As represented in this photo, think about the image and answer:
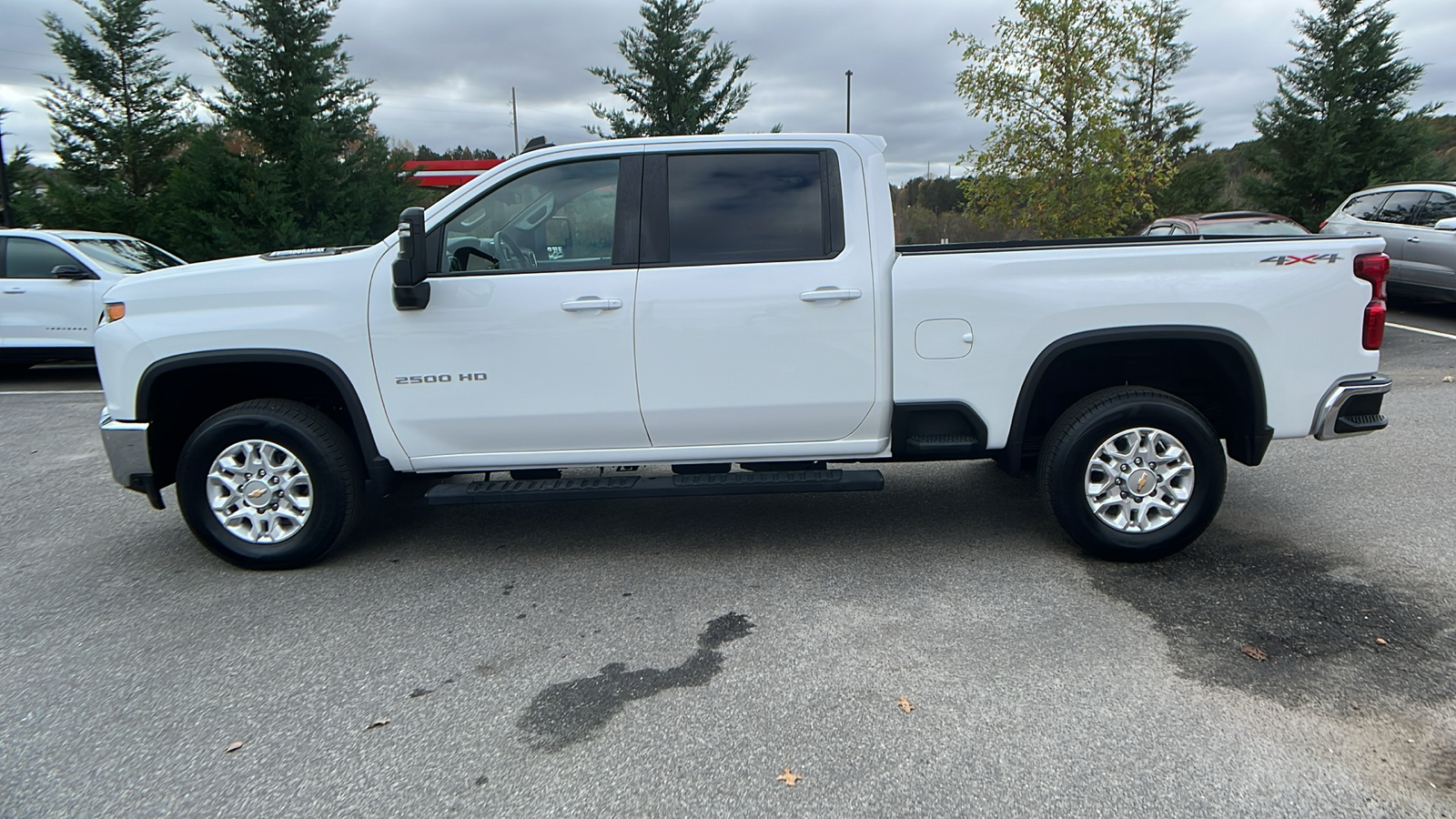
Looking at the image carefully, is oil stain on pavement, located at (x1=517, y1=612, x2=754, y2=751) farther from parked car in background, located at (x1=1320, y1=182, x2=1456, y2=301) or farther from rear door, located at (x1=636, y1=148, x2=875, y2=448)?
parked car in background, located at (x1=1320, y1=182, x2=1456, y2=301)

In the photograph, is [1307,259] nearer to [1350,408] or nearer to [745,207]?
[1350,408]

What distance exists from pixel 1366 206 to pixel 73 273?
15.9 metres

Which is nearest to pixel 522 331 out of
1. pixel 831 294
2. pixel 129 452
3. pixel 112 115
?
pixel 831 294

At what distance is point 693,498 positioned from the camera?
5957mm

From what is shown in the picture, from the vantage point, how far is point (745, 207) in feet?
15.2

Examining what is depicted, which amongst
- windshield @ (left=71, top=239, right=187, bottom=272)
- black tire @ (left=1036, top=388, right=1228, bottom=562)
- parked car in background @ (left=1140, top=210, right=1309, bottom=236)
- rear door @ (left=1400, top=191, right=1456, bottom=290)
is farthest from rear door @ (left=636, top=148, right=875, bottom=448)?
rear door @ (left=1400, top=191, right=1456, bottom=290)

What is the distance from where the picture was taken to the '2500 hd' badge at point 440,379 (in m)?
4.53

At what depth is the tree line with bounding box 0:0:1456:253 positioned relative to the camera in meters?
14.3

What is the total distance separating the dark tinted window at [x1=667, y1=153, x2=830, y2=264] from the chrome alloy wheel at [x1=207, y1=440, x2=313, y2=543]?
2121 mm

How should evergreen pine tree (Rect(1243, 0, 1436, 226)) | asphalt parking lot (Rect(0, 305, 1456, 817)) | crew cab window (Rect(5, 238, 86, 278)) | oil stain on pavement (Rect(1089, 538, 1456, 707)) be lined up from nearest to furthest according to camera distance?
asphalt parking lot (Rect(0, 305, 1456, 817)) → oil stain on pavement (Rect(1089, 538, 1456, 707)) → crew cab window (Rect(5, 238, 86, 278)) → evergreen pine tree (Rect(1243, 0, 1436, 226))

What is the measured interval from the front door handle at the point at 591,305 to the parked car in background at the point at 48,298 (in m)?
8.69

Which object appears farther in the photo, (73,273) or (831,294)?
(73,273)

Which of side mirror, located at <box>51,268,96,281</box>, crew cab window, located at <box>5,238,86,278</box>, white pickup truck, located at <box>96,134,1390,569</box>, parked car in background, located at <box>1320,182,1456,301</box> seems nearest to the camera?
white pickup truck, located at <box>96,134,1390,569</box>

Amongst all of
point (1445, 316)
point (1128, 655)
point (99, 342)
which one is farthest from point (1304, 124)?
point (99, 342)
